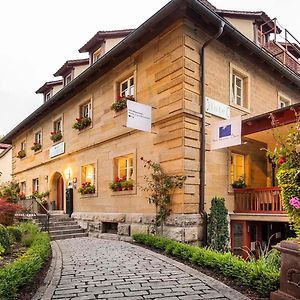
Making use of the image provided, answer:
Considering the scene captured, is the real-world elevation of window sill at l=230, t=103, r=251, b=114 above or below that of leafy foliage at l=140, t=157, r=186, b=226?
above

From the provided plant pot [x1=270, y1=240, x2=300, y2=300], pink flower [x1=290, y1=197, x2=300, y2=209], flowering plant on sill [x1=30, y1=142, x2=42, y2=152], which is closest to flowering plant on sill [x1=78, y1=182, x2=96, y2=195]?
flowering plant on sill [x1=30, y1=142, x2=42, y2=152]

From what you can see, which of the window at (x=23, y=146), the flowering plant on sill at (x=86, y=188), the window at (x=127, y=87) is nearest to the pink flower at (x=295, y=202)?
the window at (x=127, y=87)

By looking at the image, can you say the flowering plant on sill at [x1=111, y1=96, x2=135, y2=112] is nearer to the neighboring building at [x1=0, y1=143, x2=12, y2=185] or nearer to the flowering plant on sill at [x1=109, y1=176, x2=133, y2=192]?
the flowering plant on sill at [x1=109, y1=176, x2=133, y2=192]

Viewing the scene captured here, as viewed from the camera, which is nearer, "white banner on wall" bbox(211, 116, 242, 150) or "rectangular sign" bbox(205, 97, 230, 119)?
"white banner on wall" bbox(211, 116, 242, 150)

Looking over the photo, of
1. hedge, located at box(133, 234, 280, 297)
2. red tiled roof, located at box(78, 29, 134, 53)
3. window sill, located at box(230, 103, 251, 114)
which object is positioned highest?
red tiled roof, located at box(78, 29, 134, 53)

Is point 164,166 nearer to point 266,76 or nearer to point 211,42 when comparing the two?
point 211,42

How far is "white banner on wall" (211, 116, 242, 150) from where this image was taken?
9297 mm

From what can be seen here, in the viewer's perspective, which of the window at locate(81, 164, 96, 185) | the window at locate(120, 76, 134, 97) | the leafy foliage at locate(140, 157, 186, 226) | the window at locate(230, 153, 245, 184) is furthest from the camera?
the window at locate(81, 164, 96, 185)

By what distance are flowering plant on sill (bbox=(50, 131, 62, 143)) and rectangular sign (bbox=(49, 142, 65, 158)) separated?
313mm

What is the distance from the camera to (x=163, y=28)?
1046 centimetres

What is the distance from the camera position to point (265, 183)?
1248 centimetres

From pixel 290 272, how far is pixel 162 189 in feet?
19.2

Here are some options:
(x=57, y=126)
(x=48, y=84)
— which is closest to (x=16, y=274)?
(x=57, y=126)

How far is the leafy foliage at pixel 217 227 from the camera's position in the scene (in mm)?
9484
